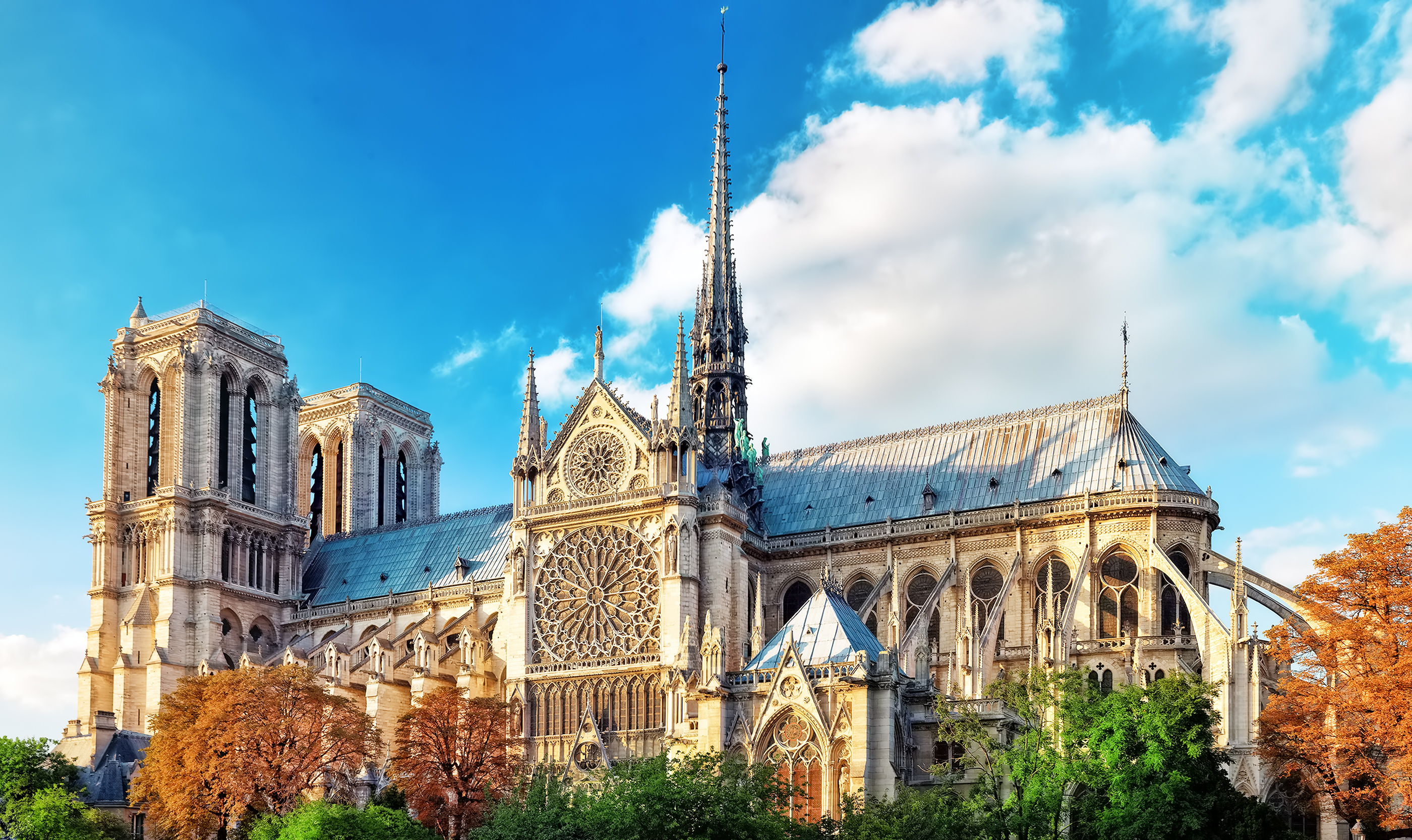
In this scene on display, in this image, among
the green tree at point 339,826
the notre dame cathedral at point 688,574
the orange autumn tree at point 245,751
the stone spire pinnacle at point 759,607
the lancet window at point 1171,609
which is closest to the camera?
the green tree at point 339,826

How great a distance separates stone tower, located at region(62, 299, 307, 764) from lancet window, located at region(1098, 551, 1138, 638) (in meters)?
41.0

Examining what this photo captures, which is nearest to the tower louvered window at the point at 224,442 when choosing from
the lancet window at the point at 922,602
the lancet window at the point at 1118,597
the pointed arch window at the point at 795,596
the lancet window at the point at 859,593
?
the pointed arch window at the point at 795,596

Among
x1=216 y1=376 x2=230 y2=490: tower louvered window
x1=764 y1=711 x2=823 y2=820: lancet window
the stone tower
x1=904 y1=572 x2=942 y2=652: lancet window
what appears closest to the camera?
x1=764 y1=711 x2=823 y2=820: lancet window

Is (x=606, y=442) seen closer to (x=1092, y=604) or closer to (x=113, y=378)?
(x=1092, y=604)

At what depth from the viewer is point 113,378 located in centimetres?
8650

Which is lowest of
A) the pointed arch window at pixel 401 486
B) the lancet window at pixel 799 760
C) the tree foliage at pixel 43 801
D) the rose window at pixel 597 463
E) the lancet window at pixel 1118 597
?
the tree foliage at pixel 43 801

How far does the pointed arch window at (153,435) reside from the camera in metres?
86.1

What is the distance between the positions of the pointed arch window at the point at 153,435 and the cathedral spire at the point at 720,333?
1146 inches

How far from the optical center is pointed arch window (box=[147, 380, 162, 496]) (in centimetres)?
8612

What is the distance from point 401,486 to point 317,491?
17.8 ft

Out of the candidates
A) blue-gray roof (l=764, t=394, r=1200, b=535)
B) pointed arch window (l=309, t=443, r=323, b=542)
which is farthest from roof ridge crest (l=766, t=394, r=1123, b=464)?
pointed arch window (l=309, t=443, r=323, b=542)

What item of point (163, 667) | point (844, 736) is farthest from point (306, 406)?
point (844, 736)

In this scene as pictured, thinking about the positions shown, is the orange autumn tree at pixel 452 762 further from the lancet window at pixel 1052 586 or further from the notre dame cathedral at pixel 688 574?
the lancet window at pixel 1052 586

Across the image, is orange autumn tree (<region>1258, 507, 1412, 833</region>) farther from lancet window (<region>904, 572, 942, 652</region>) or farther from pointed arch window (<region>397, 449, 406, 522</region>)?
pointed arch window (<region>397, 449, 406, 522</region>)
